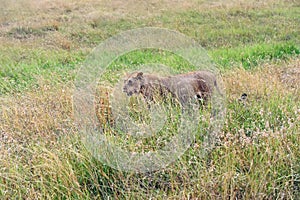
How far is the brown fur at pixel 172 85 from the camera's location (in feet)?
15.6

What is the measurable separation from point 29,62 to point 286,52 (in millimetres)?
6157

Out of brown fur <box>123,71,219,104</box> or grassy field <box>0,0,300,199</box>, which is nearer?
grassy field <box>0,0,300,199</box>

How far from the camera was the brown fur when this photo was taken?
4.75 metres

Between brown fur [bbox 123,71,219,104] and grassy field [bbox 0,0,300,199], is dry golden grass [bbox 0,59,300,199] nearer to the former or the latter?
grassy field [bbox 0,0,300,199]

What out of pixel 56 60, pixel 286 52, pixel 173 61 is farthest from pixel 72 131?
pixel 286 52

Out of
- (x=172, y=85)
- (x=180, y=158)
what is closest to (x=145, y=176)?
(x=180, y=158)

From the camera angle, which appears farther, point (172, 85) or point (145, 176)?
point (172, 85)

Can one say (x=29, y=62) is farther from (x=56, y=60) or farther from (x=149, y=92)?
→ (x=149, y=92)

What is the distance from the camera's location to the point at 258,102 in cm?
439

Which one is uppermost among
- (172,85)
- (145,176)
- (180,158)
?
(172,85)

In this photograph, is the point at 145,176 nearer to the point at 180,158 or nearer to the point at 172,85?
the point at 180,158

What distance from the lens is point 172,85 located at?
483 cm

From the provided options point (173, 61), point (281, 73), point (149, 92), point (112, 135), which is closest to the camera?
point (112, 135)

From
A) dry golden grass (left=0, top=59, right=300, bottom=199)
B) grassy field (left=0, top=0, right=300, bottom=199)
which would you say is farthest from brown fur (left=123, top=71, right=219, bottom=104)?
dry golden grass (left=0, top=59, right=300, bottom=199)
